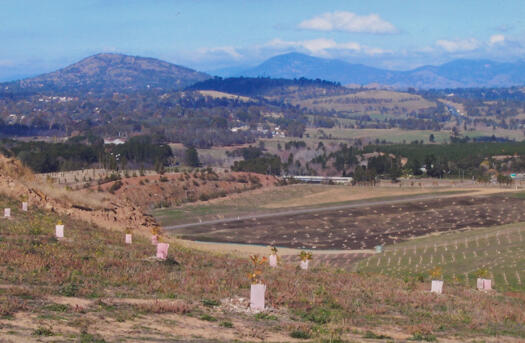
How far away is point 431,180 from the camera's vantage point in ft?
454

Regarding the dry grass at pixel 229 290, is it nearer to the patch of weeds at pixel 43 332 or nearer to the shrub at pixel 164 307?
the shrub at pixel 164 307

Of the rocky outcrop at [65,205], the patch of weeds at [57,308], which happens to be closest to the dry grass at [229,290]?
the patch of weeds at [57,308]

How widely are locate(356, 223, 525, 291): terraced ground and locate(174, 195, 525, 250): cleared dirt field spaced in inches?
281

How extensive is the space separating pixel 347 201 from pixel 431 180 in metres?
39.2

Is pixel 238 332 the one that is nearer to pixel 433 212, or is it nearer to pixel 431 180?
pixel 433 212

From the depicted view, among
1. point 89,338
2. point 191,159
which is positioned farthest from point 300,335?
point 191,159

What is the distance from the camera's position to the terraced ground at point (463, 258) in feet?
132

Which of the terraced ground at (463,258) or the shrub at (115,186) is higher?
the shrub at (115,186)

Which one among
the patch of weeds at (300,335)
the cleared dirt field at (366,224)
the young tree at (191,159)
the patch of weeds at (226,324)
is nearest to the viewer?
the patch of weeds at (300,335)

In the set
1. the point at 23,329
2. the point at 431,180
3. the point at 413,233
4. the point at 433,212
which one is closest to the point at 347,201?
the point at 433,212

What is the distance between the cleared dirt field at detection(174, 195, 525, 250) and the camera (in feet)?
229

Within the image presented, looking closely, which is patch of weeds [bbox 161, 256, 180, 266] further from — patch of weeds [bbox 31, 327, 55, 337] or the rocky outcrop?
the rocky outcrop

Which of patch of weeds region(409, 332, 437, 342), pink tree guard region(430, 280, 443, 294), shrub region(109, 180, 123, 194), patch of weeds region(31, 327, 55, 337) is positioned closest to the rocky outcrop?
pink tree guard region(430, 280, 443, 294)

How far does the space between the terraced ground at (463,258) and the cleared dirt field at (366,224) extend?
7.15 m
